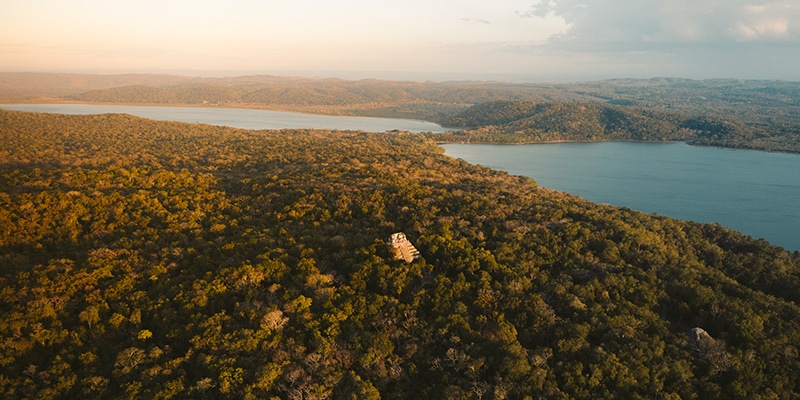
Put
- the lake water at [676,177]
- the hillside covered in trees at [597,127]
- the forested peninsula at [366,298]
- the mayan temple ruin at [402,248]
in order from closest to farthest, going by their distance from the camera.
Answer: the forested peninsula at [366,298] → the mayan temple ruin at [402,248] → the lake water at [676,177] → the hillside covered in trees at [597,127]

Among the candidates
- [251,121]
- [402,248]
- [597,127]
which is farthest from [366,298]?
[597,127]

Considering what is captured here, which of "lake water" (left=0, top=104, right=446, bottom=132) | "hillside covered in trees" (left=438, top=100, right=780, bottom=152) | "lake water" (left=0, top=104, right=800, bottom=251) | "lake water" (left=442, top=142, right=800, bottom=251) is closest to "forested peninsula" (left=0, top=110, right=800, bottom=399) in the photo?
"lake water" (left=0, top=104, right=800, bottom=251)

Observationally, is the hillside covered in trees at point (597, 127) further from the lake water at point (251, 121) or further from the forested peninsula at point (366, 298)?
the forested peninsula at point (366, 298)

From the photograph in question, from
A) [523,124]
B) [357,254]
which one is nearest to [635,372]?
[357,254]

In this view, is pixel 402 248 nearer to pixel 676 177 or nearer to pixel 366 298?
pixel 366 298

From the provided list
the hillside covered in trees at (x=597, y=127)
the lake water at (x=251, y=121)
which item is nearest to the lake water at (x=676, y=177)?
the hillside covered in trees at (x=597, y=127)

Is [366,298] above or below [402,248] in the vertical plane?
below
